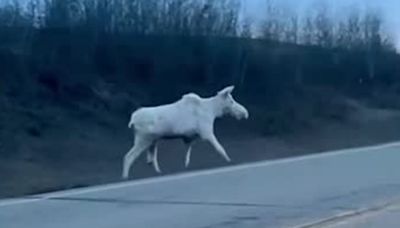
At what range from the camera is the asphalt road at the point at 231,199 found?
1462cm

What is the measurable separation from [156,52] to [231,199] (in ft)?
95.5

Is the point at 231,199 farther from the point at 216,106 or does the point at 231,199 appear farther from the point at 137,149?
the point at 216,106

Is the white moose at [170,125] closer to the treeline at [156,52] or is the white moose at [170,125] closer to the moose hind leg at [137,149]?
the moose hind leg at [137,149]

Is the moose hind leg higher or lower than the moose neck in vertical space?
lower

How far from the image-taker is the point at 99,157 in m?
31.5

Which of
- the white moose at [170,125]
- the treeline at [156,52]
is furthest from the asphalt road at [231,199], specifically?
the treeline at [156,52]

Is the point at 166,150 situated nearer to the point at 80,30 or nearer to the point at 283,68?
the point at 80,30

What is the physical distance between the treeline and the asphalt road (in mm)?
17880

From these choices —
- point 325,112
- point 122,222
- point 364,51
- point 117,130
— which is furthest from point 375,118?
point 122,222

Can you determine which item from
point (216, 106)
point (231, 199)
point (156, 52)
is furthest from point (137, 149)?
point (156, 52)

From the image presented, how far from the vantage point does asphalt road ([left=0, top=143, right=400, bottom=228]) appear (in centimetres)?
1462

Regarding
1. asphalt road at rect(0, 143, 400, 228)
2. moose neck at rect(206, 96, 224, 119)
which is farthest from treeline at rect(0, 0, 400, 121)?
asphalt road at rect(0, 143, 400, 228)

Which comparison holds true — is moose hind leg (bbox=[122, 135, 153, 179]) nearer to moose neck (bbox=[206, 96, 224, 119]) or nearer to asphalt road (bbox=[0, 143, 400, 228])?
moose neck (bbox=[206, 96, 224, 119])

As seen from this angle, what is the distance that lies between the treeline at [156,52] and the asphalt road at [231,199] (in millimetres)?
17880
